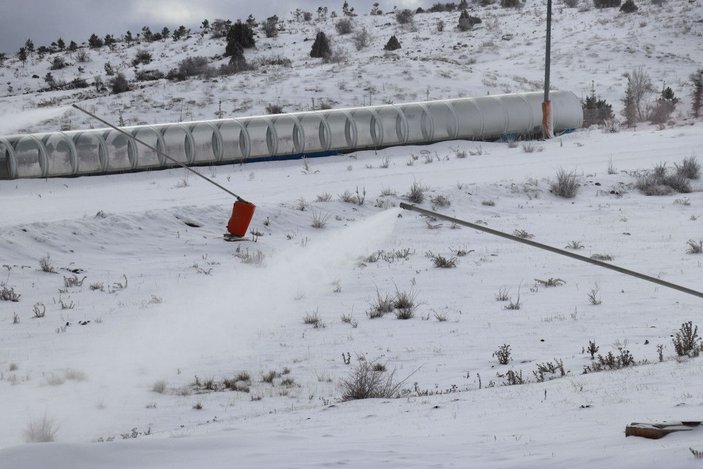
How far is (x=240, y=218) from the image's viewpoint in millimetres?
14031

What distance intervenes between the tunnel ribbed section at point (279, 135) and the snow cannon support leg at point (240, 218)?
8.59 metres

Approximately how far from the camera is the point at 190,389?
787 cm

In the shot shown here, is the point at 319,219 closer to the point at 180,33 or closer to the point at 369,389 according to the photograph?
the point at 369,389

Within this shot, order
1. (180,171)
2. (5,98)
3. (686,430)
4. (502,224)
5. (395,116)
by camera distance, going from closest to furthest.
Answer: (686,430) → (502,224) → (180,171) → (395,116) → (5,98)

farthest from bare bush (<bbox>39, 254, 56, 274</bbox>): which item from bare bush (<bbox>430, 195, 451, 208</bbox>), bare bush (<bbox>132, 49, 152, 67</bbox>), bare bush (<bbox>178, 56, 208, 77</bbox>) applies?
bare bush (<bbox>132, 49, 152, 67</bbox>)

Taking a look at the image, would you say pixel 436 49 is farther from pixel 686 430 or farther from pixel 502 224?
pixel 686 430

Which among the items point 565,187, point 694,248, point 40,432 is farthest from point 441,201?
point 40,432

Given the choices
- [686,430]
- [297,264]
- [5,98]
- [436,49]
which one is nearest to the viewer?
[686,430]

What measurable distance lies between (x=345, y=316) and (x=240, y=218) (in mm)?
4251

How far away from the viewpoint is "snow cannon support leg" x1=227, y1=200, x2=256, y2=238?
13859 mm

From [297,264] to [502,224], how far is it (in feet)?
13.8

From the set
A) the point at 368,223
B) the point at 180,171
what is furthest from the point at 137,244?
the point at 180,171

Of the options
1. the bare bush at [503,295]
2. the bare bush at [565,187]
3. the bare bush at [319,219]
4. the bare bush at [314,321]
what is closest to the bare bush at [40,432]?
the bare bush at [314,321]

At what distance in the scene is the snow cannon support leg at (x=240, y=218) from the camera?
13859 mm
